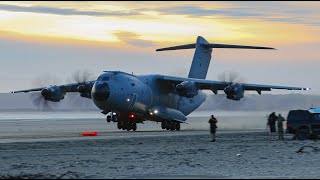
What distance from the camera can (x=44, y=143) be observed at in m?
39.6

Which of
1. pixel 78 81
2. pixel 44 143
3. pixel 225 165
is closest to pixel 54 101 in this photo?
pixel 78 81

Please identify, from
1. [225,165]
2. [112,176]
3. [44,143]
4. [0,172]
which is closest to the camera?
[112,176]

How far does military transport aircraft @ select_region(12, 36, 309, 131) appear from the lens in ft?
180

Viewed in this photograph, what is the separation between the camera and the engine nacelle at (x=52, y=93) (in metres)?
60.5

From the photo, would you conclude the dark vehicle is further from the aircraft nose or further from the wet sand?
the aircraft nose

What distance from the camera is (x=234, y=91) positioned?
58.2m

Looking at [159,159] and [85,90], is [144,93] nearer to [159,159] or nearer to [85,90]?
[85,90]

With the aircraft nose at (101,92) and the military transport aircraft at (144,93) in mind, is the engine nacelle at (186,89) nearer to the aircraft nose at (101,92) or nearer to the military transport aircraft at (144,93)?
the military transport aircraft at (144,93)

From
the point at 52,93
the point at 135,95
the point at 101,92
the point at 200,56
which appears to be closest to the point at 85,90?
the point at 52,93

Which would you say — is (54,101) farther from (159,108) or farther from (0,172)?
(0,172)

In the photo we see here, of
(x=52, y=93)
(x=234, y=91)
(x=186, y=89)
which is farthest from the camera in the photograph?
(x=52, y=93)

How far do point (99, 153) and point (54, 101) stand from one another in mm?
28556

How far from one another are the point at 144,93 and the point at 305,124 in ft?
54.7

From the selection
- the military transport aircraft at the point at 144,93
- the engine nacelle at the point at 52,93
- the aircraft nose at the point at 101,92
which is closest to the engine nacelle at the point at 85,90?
the military transport aircraft at the point at 144,93
